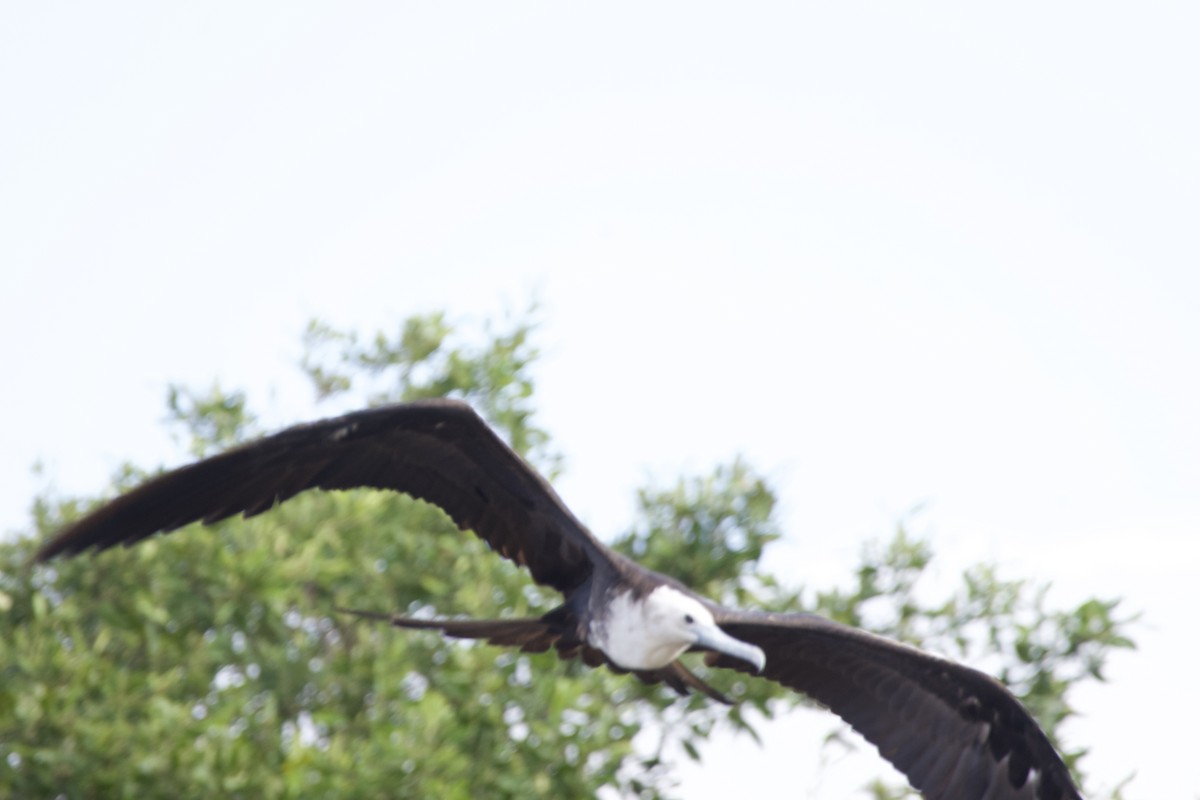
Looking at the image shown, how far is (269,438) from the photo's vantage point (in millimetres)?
5031

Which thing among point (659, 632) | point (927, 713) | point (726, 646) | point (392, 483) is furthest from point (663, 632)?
point (927, 713)

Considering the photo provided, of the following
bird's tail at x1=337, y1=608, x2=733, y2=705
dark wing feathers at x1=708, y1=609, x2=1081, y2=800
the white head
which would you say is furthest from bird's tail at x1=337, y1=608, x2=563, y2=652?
dark wing feathers at x1=708, y1=609, x2=1081, y2=800

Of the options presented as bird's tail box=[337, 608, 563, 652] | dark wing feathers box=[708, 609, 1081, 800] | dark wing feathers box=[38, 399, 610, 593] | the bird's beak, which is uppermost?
dark wing feathers box=[38, 399, 610, 593]

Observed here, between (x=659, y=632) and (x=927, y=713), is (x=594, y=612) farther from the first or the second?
(x=927, y=713)

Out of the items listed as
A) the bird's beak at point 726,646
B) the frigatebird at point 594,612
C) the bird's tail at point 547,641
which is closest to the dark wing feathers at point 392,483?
the frigatebird at point 594,612

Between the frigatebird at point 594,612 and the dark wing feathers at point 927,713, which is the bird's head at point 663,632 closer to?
the frigatebird at point 594,612

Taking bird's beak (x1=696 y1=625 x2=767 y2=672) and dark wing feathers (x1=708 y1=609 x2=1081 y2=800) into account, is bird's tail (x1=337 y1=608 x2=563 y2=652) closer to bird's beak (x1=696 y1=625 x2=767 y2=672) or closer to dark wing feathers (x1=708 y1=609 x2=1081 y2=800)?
bird's beak (x1=696 y1=625 x2=767 y2=672)

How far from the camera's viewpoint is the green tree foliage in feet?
18.8

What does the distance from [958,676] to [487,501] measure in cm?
155

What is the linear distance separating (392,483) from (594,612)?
71 cm

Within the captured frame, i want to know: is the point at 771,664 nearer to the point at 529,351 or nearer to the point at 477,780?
the point at 477,780

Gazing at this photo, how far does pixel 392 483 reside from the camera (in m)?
5.44

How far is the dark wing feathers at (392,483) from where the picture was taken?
5.00 m

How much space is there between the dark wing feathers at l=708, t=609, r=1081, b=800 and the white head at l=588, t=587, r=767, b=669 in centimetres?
47
